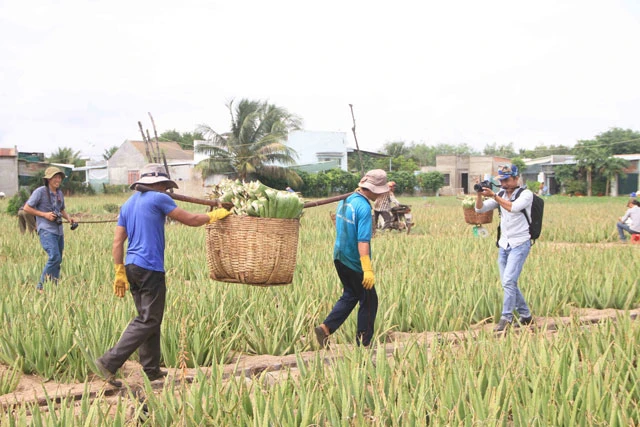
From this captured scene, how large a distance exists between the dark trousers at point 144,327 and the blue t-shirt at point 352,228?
1.40 meters

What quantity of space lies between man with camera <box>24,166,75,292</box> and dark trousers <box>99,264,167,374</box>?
3.57 m

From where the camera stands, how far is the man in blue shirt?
17.5 ft

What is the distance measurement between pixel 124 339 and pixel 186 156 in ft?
179

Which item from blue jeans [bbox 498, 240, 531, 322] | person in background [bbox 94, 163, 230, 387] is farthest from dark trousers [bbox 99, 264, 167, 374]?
blue jeans [bbox 498, 240, 531, 322]

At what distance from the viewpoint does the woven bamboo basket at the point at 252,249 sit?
4.97 metres

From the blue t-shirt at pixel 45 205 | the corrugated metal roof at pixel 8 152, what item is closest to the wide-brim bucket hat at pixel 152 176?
the blue t-shirt at pixel 45 205

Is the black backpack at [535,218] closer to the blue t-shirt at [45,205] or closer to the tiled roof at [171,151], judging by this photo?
the blue t-shirt at [45,205]

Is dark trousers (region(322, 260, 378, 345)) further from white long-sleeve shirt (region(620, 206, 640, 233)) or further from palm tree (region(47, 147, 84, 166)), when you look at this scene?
palm tree (region(47, 147, 84, 166))

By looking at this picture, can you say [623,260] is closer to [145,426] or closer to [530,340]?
[530,340]

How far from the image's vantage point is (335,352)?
16.5 feet

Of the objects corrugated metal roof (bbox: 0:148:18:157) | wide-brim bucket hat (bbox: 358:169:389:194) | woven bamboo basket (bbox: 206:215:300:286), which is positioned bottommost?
woven bamboo basket (bbox: 206:215:300:286)

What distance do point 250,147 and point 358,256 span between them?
36.6 metres

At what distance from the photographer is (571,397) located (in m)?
3.71

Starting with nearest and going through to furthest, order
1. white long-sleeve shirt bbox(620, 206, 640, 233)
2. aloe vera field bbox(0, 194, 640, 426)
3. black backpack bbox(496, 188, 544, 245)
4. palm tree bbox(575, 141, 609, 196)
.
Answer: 1. aloe vera field bbox(0, 194, 640, 426)
2. black backpack bbox(496, 188, 544, 245)
3. white long-sleeve shirt bbox(620, 206, 640, 233)
4. palm tree bbox(575, 141, 609, 196)
